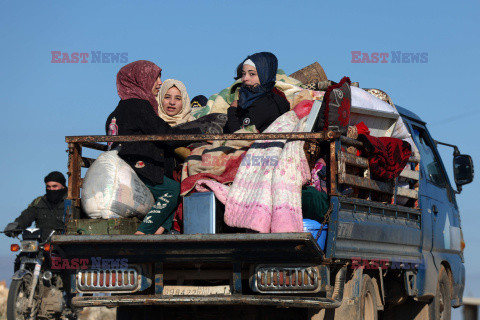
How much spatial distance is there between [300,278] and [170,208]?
128cm

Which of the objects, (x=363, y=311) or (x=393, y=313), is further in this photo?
(x=393, y=313)

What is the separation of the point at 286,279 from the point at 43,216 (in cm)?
593

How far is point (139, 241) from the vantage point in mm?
6426

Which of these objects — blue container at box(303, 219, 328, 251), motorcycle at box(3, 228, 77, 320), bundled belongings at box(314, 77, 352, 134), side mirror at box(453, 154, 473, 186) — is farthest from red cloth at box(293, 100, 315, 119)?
motorcycle at box(3, 228, 77, 320)

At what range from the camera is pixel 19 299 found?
1089 centimetres

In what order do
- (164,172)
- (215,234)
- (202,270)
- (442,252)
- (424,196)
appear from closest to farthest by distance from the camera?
(215,234)
(202,270)
(164,172)
(424,196)
(442,252)

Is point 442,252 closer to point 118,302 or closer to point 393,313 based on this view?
point 393,313

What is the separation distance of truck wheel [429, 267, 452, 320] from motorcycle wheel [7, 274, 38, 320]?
473cm

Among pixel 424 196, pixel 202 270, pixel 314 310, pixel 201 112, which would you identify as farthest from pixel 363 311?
pixel 201 112

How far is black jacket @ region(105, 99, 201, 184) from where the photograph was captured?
7371mm

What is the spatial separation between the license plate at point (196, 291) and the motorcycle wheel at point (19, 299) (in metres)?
4.42

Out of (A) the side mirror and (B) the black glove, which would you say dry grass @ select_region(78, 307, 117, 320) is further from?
(A) the side mirror

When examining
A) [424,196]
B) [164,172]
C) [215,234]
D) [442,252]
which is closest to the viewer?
[215,234]

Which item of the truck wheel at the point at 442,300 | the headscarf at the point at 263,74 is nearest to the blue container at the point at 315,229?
the headscarf at the point at 263,74
